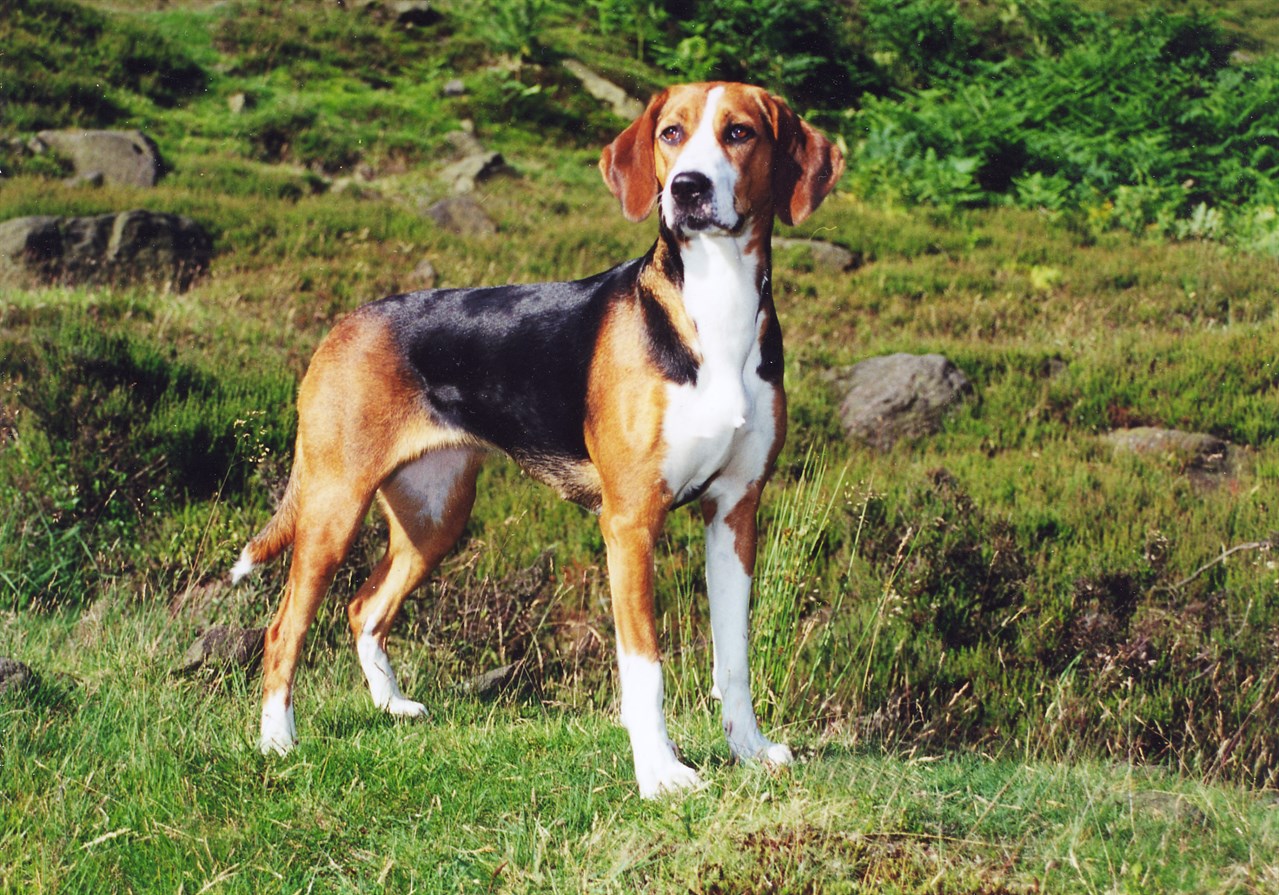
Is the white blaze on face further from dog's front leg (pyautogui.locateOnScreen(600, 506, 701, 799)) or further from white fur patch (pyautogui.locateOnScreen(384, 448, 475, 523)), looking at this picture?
white fur patch (pyautogui.locateOnScreen(384, 448, 475, 523))

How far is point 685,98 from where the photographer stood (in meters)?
3.99

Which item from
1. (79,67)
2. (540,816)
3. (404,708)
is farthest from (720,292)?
(79,67)

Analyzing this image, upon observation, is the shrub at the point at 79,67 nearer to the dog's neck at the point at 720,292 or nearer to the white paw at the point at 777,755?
the dog's neck at the point at 720,292

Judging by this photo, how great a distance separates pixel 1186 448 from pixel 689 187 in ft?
21.2

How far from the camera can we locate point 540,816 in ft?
12.1

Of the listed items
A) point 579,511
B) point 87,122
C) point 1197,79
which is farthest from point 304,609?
point 1197,79

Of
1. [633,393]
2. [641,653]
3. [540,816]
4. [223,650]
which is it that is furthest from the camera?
[223,650]

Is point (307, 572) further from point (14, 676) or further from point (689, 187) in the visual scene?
point (689, 187)

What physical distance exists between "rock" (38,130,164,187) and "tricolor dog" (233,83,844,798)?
12143 mm

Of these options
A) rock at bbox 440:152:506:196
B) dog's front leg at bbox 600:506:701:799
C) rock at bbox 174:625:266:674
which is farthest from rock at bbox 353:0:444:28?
dog's front leg at bbox 600:506:701:799

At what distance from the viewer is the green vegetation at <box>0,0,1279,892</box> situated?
3.56m

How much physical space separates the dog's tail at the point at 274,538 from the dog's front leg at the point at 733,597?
6.25 feet

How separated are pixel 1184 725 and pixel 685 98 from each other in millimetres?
4436

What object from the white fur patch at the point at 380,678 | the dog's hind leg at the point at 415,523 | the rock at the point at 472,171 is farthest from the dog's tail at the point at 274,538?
the rock at the point at 472,171
